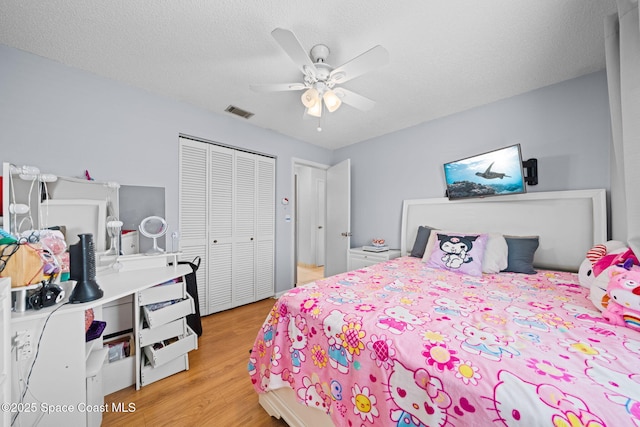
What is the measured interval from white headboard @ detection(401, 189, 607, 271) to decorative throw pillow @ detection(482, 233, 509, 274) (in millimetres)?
384

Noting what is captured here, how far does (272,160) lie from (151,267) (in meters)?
2.00

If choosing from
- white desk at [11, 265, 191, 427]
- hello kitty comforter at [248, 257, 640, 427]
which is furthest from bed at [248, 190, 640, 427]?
white desk at [11, 265, 191, 427]

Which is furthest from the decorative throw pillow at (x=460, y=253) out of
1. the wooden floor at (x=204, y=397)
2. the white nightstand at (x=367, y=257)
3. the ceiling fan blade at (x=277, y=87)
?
the ceiling fan blade at (x=277, y=87)

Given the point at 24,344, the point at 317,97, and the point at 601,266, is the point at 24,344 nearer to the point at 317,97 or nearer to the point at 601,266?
the point at 317,97

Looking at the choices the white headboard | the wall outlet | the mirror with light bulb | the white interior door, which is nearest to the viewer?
the wall outlet

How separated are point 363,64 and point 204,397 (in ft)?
7.96

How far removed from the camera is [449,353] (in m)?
0.84

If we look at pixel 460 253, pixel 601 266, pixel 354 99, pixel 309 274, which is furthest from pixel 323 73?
pixel 309 274

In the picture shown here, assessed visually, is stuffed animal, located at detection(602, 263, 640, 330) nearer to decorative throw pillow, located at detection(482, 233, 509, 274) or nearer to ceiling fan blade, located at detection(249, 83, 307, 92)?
decorative throw pillow, located at detection(482, 233, 509, 274)

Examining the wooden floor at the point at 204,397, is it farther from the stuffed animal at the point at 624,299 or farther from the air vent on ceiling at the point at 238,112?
the air vent on ceiling at the point at 238,112

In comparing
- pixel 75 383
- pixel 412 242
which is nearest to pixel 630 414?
pixel 75 383

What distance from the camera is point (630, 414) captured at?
58 centimetres

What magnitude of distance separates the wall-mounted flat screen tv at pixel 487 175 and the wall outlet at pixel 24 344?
11.0 ft

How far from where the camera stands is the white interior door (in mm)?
3564
